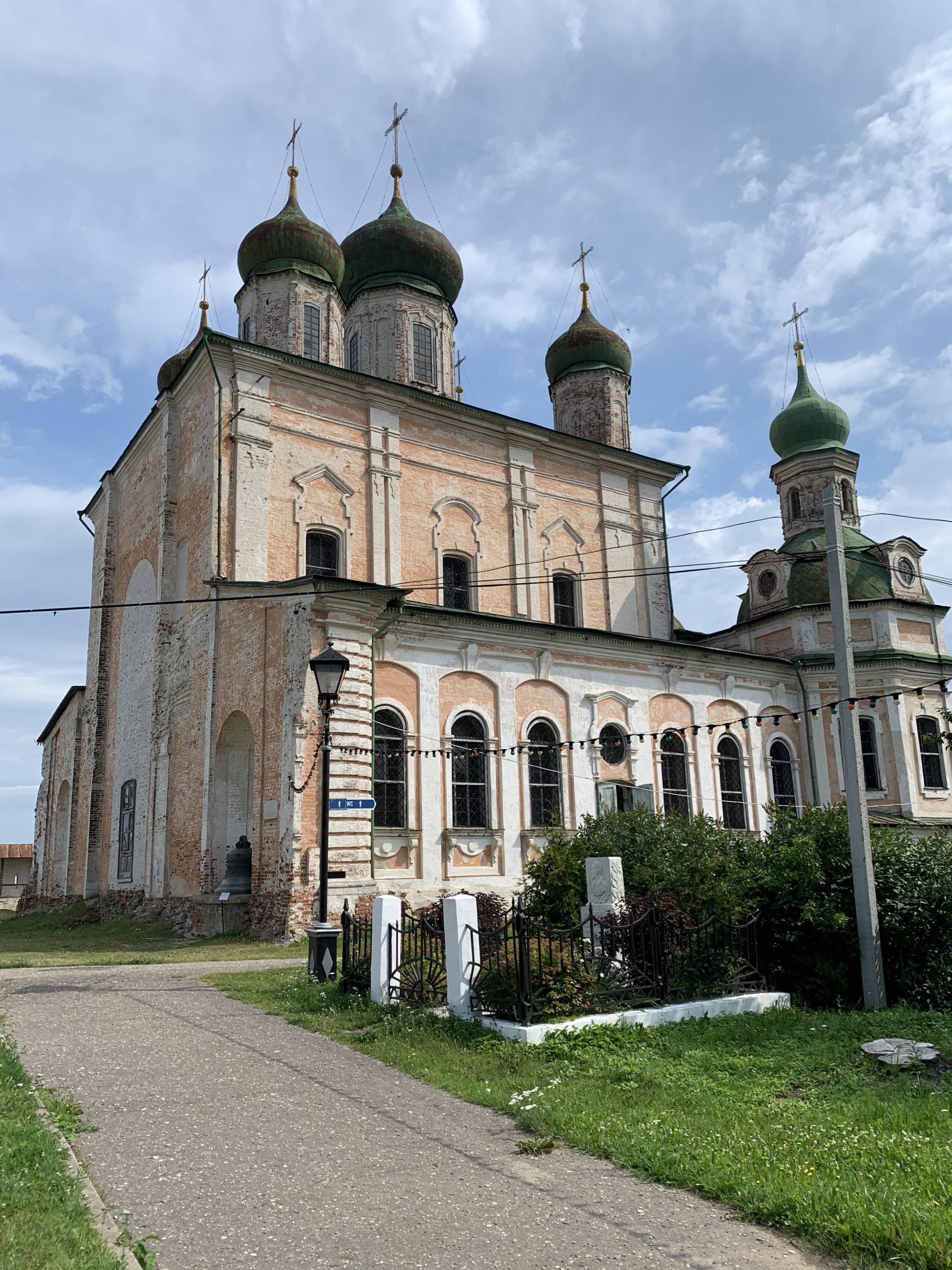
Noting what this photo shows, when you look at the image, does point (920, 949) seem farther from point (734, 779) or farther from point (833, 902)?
point (734, 779)

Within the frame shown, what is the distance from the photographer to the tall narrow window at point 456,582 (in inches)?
1000

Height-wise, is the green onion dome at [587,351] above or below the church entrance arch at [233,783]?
above

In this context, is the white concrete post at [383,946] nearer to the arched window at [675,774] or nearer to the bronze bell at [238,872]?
the bronze bell at [238,872]

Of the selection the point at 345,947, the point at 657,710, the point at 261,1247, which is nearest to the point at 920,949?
the point at 345,947

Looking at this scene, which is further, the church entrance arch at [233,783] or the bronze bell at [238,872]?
the church entrance arch at [233,783]

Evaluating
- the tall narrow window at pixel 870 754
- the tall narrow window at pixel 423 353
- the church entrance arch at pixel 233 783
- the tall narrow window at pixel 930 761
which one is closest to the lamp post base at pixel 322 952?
the church entrance arch at pixel 233 783

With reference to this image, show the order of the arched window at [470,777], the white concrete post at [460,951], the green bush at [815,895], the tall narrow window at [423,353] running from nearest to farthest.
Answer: the white concrete post at [460,951] < the green bush at [815,895] < the arched window at [470,777] < the tall narrow window at [423,353]

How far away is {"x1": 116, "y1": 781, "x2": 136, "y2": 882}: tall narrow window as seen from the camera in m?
23.8

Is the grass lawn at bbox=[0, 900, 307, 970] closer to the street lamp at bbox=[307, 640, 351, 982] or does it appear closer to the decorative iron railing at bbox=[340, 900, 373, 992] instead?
the street lamp at bbox=[307, 640, 351, 982]

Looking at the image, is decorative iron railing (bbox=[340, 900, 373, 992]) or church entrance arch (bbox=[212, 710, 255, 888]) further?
church entrance arch (bbox=[212, 710, 255, 888])

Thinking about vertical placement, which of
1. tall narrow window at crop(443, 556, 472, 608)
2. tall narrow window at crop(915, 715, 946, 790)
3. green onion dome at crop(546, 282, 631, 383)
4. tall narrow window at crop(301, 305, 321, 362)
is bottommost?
tall narrow window at crop(915, 715, 946, 790)

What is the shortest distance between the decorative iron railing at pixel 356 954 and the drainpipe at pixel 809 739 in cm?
1898

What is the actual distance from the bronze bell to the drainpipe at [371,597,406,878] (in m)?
2.27

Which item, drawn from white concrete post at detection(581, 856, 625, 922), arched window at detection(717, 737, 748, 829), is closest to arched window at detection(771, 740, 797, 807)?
arched window at detection(717, 737, 748, 829)
